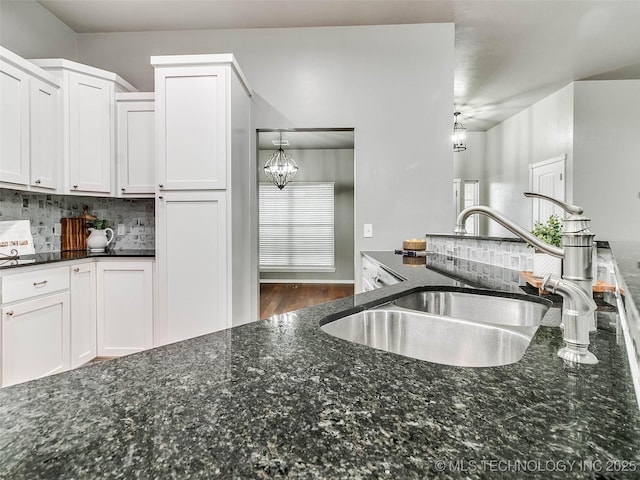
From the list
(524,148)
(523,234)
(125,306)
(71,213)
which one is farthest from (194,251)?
(524,148)

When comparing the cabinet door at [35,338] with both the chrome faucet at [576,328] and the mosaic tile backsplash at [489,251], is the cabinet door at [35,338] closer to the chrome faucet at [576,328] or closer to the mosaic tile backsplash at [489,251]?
the chrome faucet at [576,328]

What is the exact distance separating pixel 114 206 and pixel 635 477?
3629 mm

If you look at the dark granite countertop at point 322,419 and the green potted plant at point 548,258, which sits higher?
the green potted plant at point 548,258

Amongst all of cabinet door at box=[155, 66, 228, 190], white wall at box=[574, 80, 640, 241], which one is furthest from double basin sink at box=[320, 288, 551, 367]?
white wall at box=[574, 80, 640, 241]

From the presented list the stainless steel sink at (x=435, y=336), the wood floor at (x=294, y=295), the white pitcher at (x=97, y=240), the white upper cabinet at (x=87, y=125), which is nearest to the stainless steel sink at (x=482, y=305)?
the stainless steel sink at (x=435, y=336)

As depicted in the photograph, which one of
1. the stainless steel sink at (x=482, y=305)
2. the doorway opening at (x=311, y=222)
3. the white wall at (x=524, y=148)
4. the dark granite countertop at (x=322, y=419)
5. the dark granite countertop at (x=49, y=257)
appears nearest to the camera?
the dark granite countertop at (x=322, y=419)

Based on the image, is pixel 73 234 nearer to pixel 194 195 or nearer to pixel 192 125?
pixel 194 195

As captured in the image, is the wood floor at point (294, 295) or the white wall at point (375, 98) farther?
the wood floor at point (294, 295)

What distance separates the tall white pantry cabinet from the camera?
2371mm

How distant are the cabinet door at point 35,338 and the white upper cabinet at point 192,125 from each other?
43.1 inches

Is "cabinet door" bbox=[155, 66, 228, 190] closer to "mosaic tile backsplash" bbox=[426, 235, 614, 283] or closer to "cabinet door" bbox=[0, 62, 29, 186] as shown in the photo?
"cabinet door" bbox=[0, 62, 29, 186]

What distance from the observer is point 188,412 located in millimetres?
397

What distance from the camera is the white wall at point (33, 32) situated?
8.16 feet

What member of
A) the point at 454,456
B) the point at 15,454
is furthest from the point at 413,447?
the point at 15,454
